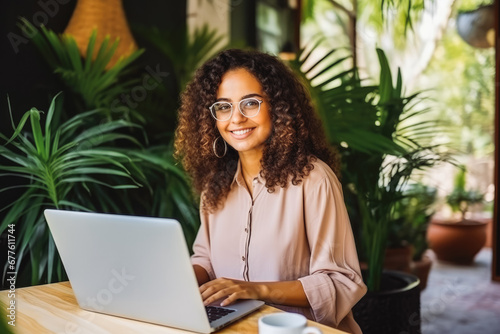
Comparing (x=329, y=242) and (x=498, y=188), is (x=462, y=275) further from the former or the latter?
(x=329, y=242)

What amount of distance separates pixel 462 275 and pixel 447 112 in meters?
1.66

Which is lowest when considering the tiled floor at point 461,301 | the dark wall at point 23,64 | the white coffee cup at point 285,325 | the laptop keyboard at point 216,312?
the tiled floor at point 461,301

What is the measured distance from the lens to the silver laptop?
1017 millimetres

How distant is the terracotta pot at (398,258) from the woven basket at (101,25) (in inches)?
85.0

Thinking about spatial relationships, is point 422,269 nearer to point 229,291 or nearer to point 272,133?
point 272,133

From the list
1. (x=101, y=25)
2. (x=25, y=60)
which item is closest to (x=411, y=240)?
(x=101, y=25)

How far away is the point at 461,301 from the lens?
154 inches

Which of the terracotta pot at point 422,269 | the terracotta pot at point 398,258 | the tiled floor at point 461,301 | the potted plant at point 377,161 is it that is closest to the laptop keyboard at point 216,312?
the potted plant at point 377,161

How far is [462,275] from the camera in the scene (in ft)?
15.2

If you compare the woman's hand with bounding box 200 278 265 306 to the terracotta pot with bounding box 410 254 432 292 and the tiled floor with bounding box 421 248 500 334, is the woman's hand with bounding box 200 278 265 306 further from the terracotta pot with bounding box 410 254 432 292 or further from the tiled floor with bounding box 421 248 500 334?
the terracotta pot with bounding box 410 254 432 292

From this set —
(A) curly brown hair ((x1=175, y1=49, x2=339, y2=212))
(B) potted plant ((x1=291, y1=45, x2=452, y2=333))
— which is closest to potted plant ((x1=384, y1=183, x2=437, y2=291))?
(B) potted plant ((x1=291, y1=45, x2=452, y2=333))

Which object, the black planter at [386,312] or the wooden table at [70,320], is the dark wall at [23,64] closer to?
the wooden table at [70,320]

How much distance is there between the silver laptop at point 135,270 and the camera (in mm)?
1017
